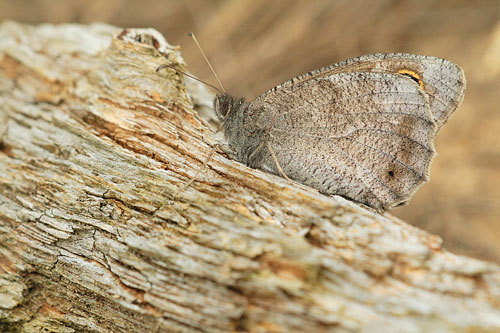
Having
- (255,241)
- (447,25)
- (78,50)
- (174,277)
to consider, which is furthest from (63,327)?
(447,25)

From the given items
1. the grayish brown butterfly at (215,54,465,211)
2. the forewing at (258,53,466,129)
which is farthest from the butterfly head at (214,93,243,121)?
the forewing at (258,53,466,129)

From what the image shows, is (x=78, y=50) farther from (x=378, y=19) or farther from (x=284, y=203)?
(x=378, y=19)

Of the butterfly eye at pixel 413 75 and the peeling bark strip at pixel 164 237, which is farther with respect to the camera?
the butterfly eye at pixel 413 75

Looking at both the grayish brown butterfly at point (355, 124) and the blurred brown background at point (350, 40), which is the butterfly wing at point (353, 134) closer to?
the grayish brown butterfly at point (355, 124)

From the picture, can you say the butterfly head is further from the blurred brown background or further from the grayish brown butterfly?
the blurred brown background

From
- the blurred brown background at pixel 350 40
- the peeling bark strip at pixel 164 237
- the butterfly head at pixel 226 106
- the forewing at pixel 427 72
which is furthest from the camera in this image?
Result: the blurred brown background at pixel 350 40

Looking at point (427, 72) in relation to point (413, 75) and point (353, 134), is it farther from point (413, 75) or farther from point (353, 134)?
point (353, 134)

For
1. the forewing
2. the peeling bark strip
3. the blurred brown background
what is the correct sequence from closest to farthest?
the peeling bark strip < the forewing < the blurred brown background

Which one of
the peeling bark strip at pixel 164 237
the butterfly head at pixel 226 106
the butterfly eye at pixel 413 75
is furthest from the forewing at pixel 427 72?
the peeling bark strip at pixel 164 237
